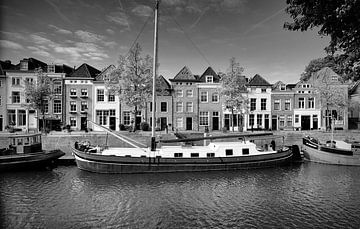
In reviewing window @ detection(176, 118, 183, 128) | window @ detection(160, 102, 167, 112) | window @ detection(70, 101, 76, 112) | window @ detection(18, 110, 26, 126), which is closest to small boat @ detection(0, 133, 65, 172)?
window @ detection(70, 101, 76, 112)

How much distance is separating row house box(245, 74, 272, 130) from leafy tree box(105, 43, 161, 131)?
67.4 feet

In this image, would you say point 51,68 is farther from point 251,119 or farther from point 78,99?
point 251,119

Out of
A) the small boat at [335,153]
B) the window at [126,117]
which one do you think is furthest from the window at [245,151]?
the window at [126,117]

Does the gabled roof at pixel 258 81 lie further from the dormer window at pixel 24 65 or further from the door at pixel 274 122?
the dormer window at pixel 24 65

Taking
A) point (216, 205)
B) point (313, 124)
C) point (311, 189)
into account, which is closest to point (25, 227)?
point (216, 205)

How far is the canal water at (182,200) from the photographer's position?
10656mm

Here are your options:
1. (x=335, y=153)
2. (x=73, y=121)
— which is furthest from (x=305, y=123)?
(x=73, y=121)

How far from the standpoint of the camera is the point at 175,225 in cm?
1030

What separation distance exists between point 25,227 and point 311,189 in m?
18.1

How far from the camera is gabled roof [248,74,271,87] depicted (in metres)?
40.0

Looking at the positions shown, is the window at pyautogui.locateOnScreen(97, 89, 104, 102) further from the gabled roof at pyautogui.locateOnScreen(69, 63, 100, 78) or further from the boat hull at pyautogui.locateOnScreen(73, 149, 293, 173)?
the boat hull at pyautogui.locateOnScreen(73, 149, 293, 173)

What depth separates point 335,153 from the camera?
2245 centimetres

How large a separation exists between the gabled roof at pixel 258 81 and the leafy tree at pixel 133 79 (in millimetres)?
20819

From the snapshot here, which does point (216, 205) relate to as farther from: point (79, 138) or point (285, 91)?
point (285, 91)
